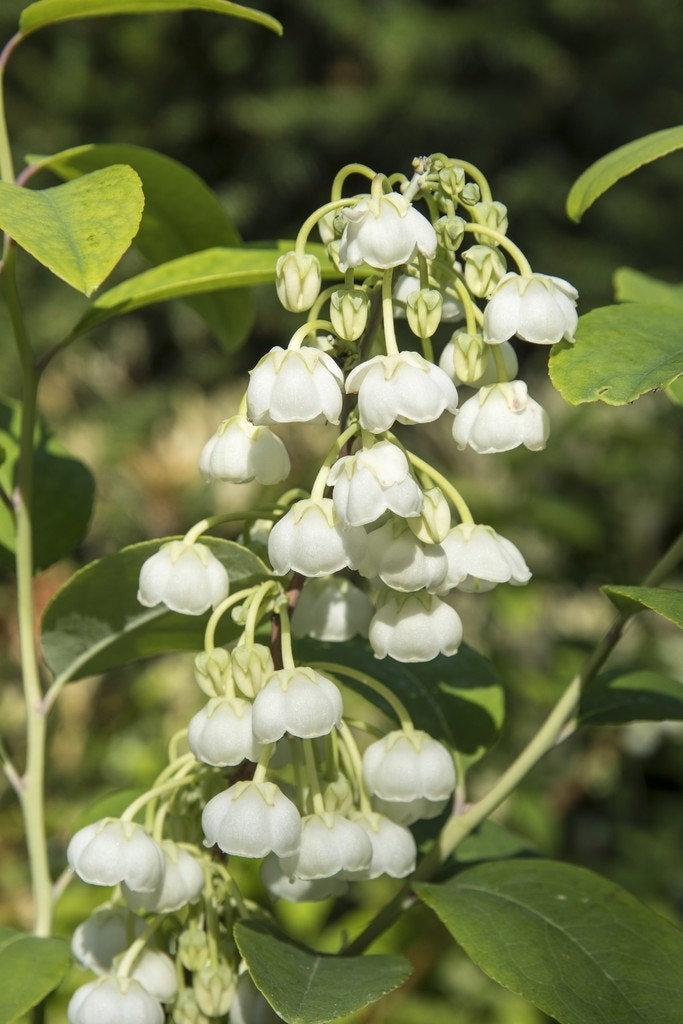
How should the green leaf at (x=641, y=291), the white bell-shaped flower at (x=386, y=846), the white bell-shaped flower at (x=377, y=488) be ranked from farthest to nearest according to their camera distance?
1. the green leaf at (x=641, y=291)
2. the white bell-shaped flower at (x=386, y=846)
3. the white bell-shaped flower at (x=377, y=488)

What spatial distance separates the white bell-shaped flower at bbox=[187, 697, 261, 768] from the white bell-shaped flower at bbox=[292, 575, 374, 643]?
132mm

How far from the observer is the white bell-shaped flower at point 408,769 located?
688mm

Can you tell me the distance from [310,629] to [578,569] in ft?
6.00

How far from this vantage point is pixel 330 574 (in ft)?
2.11

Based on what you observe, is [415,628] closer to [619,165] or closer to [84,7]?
[619,165]

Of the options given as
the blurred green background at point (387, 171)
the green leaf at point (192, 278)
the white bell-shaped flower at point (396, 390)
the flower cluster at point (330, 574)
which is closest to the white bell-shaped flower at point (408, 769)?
the flower cluster at point (330, 574)

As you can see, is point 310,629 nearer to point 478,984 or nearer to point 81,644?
point 81,644

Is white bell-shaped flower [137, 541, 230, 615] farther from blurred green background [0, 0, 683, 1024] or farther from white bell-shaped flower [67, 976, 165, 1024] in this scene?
blurred green background [0, 0, 683, 1024]

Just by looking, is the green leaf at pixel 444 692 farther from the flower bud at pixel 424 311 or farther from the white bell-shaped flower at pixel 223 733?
the flower bud at pixel 424 311

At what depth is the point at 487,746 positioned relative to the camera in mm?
854

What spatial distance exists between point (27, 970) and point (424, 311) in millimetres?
485

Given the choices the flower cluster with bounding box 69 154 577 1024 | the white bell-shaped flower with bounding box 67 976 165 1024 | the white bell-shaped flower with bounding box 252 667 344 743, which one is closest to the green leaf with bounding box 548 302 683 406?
the flower cluster with bounding box 69 154 577 1024

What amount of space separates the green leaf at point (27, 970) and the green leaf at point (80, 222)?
42 centimetres

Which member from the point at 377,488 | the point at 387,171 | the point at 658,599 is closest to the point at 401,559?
the point at 377,488
